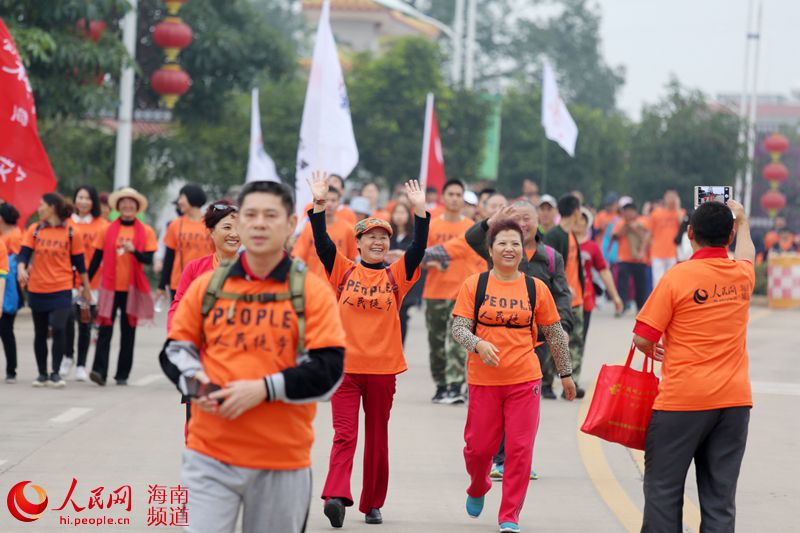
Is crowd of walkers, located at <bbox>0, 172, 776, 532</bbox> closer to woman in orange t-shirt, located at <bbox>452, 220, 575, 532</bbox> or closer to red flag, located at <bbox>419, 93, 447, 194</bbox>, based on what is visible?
woman in orange t-shirt, located at <bbox>452, 220, 575, 532</bbox>

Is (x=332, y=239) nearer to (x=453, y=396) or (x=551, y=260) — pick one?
(x=453, y=396)

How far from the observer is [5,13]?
68.2ft

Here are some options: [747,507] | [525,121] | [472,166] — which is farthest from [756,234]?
[747,507]

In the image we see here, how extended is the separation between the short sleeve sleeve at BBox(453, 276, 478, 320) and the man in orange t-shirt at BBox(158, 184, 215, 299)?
5416 mm

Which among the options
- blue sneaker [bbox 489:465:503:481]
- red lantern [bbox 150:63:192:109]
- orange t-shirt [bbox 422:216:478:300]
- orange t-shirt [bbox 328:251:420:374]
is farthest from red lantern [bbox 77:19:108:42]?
orange t-shirt [bbox 328:251:420:374]

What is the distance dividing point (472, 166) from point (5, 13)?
19.8 m

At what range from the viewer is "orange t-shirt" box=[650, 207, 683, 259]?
2373 cm

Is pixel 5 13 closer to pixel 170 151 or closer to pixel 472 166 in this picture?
pixel 170 151

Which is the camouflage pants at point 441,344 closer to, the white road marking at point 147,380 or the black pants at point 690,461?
the white road marking at point 147,380

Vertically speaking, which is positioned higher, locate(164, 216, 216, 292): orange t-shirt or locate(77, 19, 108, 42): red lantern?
locate(77, 19, 108, 42): red lantern

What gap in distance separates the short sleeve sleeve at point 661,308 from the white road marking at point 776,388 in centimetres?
825

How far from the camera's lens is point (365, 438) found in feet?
26.3

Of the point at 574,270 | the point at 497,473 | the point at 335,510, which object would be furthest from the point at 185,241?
the point at 335,510

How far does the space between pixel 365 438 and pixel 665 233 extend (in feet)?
53.9
